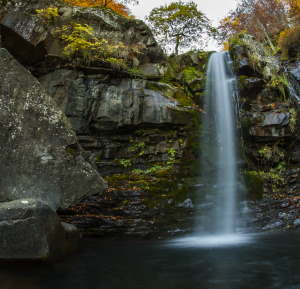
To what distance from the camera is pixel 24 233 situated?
4238 mm

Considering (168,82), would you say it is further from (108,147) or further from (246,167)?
(246,167)

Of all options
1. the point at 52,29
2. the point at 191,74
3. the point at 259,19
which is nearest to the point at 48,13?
the point at 52,29

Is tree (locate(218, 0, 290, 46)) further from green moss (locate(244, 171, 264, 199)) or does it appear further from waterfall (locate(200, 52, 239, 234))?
green moss (locate(244, 171, 264, 199))

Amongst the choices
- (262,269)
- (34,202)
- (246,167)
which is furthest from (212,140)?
(34,202)

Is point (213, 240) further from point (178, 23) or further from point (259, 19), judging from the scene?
point (259, 19)

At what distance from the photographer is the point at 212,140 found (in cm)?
955

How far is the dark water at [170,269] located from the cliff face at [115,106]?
212 cm

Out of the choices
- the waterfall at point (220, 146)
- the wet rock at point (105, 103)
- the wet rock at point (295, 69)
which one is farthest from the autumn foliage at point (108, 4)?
the wet rock at point (295, 69)

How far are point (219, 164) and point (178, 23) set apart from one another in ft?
31.3

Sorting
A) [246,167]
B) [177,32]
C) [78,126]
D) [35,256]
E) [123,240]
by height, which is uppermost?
[177,32]

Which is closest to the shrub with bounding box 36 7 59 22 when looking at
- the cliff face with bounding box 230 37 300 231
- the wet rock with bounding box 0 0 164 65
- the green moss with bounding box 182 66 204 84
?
the wet rock with bounding box 0 0 164 65

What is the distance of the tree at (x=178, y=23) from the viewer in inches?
596

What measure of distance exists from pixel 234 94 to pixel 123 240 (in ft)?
22.2

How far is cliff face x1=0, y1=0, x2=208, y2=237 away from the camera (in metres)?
7.89
